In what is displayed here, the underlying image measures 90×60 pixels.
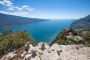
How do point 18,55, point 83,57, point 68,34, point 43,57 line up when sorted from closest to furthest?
point 83,57 < point 43,57 < point 18,55 < point 68,34

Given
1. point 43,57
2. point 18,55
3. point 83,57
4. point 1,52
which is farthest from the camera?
point 1,52

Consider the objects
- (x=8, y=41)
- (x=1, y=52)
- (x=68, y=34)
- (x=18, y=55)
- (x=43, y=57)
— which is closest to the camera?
(x=43, y=57)

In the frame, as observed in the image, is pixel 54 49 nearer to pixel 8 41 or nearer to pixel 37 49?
pixel 37 49

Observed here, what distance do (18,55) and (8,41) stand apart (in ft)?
101

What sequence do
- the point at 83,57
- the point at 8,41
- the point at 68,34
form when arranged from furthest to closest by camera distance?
the point at 68,34
the point at 8,41
the point at 83,57

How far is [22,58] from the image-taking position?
30.3 metres

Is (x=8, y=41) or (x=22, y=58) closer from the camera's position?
(x=22, y=58)

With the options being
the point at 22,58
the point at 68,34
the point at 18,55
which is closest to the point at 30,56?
the point at 22,58

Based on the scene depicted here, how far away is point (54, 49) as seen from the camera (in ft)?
108

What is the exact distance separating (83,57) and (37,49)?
12.4 m

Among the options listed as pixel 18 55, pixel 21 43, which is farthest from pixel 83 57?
pixel 21 43

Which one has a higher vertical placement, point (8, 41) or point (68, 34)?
point (68, 34)

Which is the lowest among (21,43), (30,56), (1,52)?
(1,52)

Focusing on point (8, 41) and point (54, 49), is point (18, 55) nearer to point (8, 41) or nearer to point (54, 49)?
point (54, 49)
